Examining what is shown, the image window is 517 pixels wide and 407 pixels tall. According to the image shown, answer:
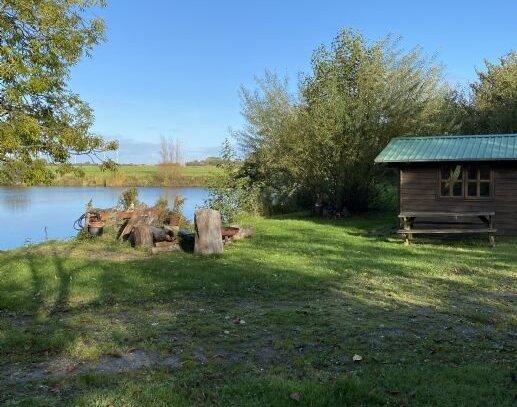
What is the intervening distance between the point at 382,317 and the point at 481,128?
84.4 ft

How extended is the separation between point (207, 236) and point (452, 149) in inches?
350

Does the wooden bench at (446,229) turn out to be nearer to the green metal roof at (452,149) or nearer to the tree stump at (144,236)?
the green metal roof at (452,149)

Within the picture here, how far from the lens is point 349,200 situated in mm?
23797

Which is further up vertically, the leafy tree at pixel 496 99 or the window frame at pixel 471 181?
the leafy tree at pixel 496 99

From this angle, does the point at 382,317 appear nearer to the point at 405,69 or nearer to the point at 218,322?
the point at 218,322

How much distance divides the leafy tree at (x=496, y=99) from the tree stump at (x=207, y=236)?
63.5 feet

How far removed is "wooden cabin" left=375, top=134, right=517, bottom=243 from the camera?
16.0 m

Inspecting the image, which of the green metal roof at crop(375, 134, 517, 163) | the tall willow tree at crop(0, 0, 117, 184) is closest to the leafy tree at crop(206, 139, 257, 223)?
the green metal roof at crop(375, 134, 517, 163)

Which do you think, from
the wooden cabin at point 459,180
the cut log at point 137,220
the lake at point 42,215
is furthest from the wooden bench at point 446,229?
the lake at point 42,215

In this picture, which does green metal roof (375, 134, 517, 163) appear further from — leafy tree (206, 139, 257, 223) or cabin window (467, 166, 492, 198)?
leafy tree (206, 139, 257, 223)

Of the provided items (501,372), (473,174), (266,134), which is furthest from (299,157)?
(501,372)

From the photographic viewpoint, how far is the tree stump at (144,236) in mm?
13203

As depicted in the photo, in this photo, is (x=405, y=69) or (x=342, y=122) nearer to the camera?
(x=342, y=122)

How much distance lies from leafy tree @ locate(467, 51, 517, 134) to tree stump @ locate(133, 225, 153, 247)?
19749 mm
